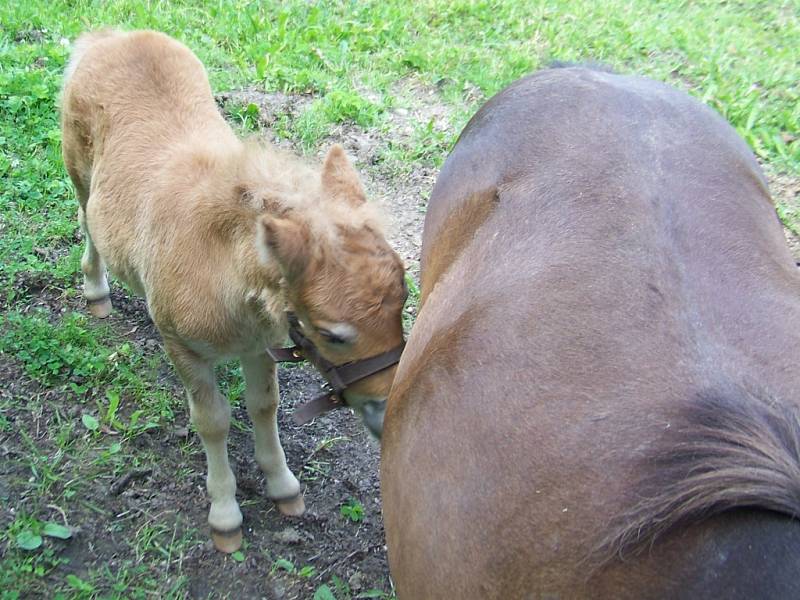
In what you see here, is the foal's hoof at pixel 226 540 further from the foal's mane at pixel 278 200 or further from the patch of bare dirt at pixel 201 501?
the foal's mane at pixel 278 200

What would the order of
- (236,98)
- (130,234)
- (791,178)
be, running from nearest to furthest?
(130,234) < (791,178) < (236,98)

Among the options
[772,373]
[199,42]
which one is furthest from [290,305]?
[199,42]

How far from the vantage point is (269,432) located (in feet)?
10.6

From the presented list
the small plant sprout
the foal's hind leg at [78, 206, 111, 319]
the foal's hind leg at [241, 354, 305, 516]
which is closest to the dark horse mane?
the foal's hind leg at [241, 354, 305, 516]

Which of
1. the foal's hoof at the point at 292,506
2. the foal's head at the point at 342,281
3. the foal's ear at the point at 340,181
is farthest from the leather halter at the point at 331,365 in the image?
the foal's hoof at the point at 292,506

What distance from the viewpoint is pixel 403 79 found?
18.7 feet

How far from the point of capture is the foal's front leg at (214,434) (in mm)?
2934

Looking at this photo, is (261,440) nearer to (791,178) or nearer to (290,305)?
(290,305)

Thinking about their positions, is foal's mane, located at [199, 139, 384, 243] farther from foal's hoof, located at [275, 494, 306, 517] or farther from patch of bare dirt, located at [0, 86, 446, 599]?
foal's hoof, located at [275, 494, 306, 517]

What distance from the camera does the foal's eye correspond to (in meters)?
2.51

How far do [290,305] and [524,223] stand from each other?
0.91 m

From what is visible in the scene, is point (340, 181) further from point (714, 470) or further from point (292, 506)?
point (714, 470)

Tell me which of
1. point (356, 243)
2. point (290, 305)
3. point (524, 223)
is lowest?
point (290, 305)

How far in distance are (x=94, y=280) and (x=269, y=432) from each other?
1393 mm
